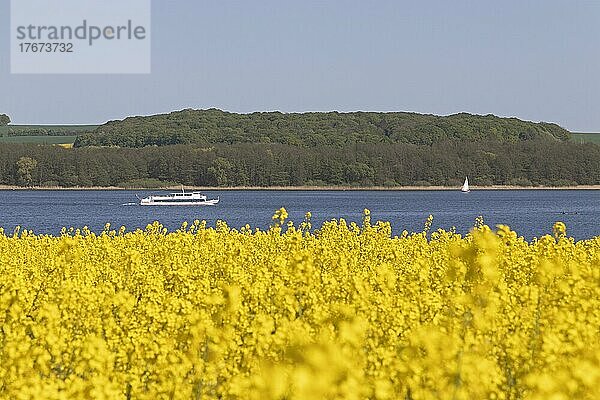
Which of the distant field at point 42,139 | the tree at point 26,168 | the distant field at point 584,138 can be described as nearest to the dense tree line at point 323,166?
the tree at point 26,168

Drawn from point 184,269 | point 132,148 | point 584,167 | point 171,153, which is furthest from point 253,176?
point 184,269

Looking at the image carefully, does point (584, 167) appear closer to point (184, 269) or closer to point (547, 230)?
point (547, 230)

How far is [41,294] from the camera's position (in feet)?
37.1

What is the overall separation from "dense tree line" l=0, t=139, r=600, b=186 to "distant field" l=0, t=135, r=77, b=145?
103 ft

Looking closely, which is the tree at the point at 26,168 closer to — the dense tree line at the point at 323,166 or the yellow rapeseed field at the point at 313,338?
the dense tree line at the point at 323,166

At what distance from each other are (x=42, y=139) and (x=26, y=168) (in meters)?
47.6

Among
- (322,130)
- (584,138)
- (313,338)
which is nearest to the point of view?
(313,338)

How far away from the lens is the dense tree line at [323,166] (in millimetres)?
149375

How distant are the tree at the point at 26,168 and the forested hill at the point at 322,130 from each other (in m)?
29.9

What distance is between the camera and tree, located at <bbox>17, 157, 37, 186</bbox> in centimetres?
14412

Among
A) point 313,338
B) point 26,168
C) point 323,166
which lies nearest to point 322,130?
point 323,166

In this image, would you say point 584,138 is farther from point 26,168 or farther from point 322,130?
point 26,168

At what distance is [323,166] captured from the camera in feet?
504

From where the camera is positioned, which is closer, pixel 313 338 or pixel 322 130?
pixel 313 338
